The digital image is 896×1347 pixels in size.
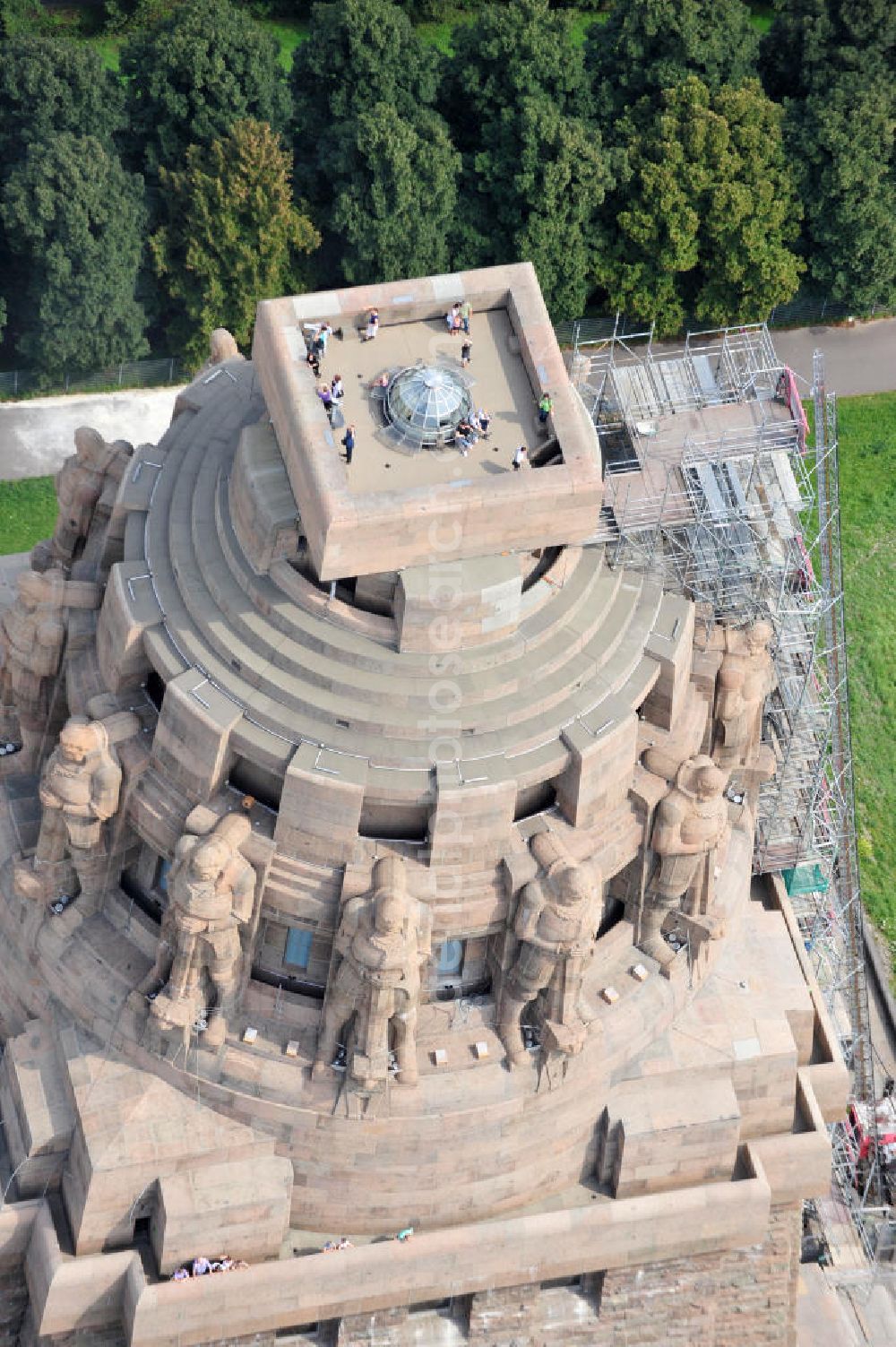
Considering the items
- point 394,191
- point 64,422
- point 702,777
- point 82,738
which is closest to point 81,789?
point 82,738

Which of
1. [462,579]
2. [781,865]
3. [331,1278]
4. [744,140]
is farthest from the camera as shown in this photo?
[744,140]

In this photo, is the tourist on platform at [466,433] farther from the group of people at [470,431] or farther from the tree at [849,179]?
the tree at [849,179]

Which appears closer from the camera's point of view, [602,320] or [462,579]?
[462,579]

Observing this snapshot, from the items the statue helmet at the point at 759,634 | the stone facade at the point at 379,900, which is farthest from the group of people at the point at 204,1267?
the statue helmet at the point at 759,634

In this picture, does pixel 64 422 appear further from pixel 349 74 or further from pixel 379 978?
pixel 379 978

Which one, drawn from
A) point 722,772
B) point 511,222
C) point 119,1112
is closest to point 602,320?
point 511,222

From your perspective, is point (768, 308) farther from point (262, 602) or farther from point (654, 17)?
point (262, 602)
